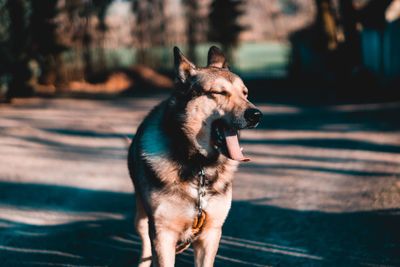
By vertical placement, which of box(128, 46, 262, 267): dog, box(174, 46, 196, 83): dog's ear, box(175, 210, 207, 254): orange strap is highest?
box(174, 46, 196, 83): dog's ear

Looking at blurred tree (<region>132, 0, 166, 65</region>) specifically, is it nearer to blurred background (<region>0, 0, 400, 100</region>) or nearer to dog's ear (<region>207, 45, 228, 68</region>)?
blurred background (<region>0, 0, 400, 100</region>)

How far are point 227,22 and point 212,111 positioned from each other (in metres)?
44.5

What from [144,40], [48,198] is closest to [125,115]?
[48,198]

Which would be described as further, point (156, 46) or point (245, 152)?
point (156, 46)

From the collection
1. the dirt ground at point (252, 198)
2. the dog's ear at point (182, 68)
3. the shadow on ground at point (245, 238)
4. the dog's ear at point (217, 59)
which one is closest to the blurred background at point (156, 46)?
the dirt ground at point (252, 198)

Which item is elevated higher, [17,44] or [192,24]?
[192,24]

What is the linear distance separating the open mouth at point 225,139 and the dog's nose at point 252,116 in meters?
0.16

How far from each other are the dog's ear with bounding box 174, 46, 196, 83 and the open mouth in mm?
440

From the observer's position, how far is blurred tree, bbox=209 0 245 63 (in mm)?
46812

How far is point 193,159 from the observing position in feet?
14.6

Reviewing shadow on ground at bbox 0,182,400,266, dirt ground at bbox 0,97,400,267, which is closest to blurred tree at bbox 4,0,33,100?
dirt ground at bbox 0,97,400,267

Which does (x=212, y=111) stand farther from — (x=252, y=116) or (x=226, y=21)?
(x=226, y=21)

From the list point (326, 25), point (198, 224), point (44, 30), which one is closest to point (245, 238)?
point (198, 224)

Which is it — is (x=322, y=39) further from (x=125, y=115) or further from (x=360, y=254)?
(x=360, y=254)
